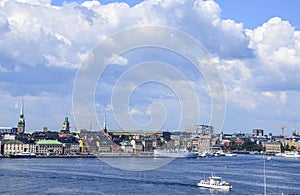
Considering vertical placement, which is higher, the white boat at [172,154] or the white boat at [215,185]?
the white boat at [172,154]

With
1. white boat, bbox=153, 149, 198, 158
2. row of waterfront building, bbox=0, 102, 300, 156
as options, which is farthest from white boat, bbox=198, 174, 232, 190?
row of waterfront building, bbox=0, 102, 300, 156

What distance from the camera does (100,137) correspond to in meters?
62.9

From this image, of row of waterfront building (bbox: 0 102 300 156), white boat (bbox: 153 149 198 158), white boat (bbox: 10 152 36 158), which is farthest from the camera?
row of waterfront building (bbox: 0 102 300 156)

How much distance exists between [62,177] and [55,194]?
6257mm

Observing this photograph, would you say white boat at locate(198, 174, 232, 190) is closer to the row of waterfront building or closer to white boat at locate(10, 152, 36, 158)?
white boat at locate(10, 152, 36, 158)

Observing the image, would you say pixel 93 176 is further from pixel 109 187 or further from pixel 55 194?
pixel 55 194

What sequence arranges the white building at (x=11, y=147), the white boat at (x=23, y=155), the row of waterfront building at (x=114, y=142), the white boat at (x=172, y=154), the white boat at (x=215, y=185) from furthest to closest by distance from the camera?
the row of waterfront building at (x=114, y=142), the white building at (x=11, y=147), the white boat at (x=172, y=154), the white boat at (x=23, y=155), the white boat at (x=215, y=185)

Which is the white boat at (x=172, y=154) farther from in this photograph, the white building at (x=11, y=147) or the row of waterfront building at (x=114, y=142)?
the white building at (x=11, y=147)

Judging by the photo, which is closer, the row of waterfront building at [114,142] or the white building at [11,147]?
the white building at [11,147]

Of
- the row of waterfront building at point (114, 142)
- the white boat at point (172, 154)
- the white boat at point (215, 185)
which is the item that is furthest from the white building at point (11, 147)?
the white boat at point (215, 185)

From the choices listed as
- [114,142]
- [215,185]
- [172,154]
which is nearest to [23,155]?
[172,154]

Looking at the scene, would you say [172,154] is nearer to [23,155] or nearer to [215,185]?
[23,155]

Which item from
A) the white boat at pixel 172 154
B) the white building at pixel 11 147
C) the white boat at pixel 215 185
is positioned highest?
the white building at pixel 11 147

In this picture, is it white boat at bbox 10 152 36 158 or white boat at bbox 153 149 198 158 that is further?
white boat at bbox 153 149 198 158
